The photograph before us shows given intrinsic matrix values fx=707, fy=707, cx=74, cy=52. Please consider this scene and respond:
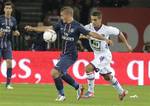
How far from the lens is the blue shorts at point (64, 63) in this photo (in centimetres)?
1545

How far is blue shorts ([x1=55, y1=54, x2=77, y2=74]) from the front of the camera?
15.5m

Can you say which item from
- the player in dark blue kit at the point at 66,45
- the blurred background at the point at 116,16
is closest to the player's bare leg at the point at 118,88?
the player in dark blue kit at the point at 66,45

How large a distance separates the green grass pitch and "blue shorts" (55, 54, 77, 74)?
71 cm

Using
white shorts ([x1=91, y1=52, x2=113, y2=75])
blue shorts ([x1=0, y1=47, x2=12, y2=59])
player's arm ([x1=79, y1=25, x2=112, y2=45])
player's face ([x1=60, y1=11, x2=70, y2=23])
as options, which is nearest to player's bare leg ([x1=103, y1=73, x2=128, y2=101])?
white shorts ([x1=91, y1=52, x2=113, y2=75])

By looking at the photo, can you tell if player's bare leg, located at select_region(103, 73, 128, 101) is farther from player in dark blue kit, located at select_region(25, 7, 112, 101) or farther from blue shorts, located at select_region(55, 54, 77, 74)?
blue shorts, located at select_region(55, 54, 77, 74)

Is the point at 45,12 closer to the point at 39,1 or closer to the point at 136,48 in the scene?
the point at 39,1

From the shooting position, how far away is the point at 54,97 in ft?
54.0

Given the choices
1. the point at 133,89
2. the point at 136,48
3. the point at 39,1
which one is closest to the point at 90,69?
the point at 133,89

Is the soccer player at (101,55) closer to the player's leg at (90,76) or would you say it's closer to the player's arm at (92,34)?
the player's leg at (90,76)

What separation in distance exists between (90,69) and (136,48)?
9.26 m

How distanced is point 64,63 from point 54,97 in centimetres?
126

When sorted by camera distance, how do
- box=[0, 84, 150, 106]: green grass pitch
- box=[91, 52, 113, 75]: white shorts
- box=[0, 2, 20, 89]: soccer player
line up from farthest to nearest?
1. box=[0, 2, 20, 89]: soccer player
2. box=[91, 52, 113, 75]: white shorts
3. box=[0, 84, 150, 106]: green grass pitch

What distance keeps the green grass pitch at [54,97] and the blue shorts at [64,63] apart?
0.71 meters

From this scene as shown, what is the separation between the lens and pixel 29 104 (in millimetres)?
14648
